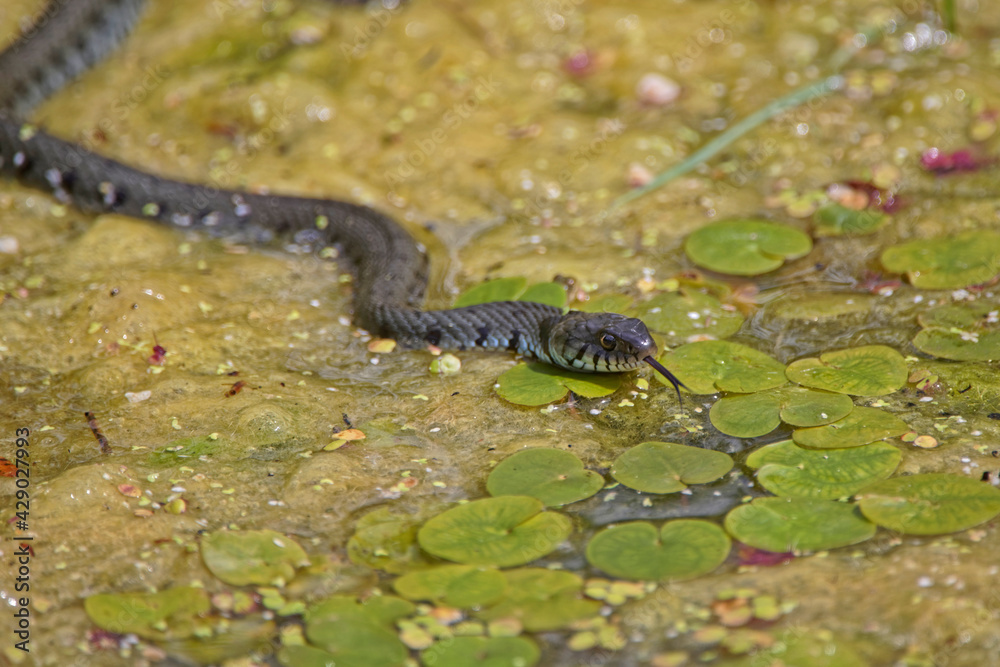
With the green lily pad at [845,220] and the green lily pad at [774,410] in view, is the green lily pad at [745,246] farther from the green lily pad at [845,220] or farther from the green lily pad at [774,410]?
the green lily pad at [774,410]

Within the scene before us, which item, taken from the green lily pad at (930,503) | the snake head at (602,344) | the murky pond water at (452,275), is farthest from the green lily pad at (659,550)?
the snake head at (602,344)

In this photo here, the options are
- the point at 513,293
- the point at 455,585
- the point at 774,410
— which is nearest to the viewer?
the point at 455,585

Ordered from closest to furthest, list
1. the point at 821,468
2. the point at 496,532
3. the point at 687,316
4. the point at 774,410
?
the point at 496,532 → the point at 821,468 → the point at 774,410 → the point at 687,316

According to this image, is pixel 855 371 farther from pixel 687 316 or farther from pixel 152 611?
pixel 152 611

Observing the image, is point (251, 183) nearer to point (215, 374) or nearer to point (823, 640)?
point (215, 374)

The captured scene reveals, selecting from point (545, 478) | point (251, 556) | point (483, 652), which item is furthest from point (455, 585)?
point (251, 556)

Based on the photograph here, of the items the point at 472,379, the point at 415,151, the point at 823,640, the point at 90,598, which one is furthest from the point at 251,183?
the point at 823,640
